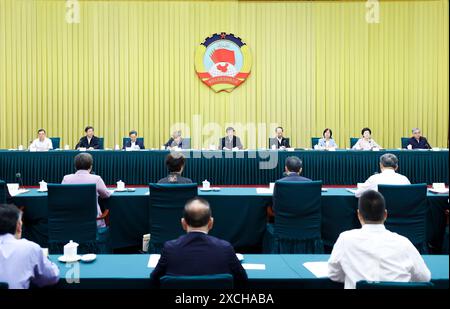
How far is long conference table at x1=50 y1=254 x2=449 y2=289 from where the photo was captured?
2.27 m

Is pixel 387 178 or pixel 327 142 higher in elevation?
pixel 327 142

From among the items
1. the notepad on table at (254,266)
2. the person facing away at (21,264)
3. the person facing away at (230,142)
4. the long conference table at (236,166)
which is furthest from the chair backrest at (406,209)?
the person facing away at (230,142)

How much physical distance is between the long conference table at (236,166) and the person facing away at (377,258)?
499 cm

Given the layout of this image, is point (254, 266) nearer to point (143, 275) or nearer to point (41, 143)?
point (143, 275)

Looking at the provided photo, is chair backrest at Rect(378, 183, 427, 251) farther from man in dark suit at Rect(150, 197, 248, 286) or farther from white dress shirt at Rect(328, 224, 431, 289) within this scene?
man in dark suit at Rect(150, 197, 248, 286)

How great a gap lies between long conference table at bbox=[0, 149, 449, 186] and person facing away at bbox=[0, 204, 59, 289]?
4.96m

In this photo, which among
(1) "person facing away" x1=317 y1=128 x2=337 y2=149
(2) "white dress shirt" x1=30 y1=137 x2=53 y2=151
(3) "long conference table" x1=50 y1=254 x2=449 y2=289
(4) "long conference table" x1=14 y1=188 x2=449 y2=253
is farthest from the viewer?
(1) "person facing away" x1=317 y1=128 x2=337 y2=149

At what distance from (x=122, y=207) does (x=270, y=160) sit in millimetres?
3016

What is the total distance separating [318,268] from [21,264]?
4.64ft

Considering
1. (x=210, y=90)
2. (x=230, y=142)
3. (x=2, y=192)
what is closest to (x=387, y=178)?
(x=2, y=192)

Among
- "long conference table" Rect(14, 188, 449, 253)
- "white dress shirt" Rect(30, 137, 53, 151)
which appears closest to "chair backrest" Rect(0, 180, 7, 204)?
"long conference table" Rect(14, 188, 449, 253)

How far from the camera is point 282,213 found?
4.27m

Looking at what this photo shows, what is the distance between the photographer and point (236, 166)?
23.8ft
